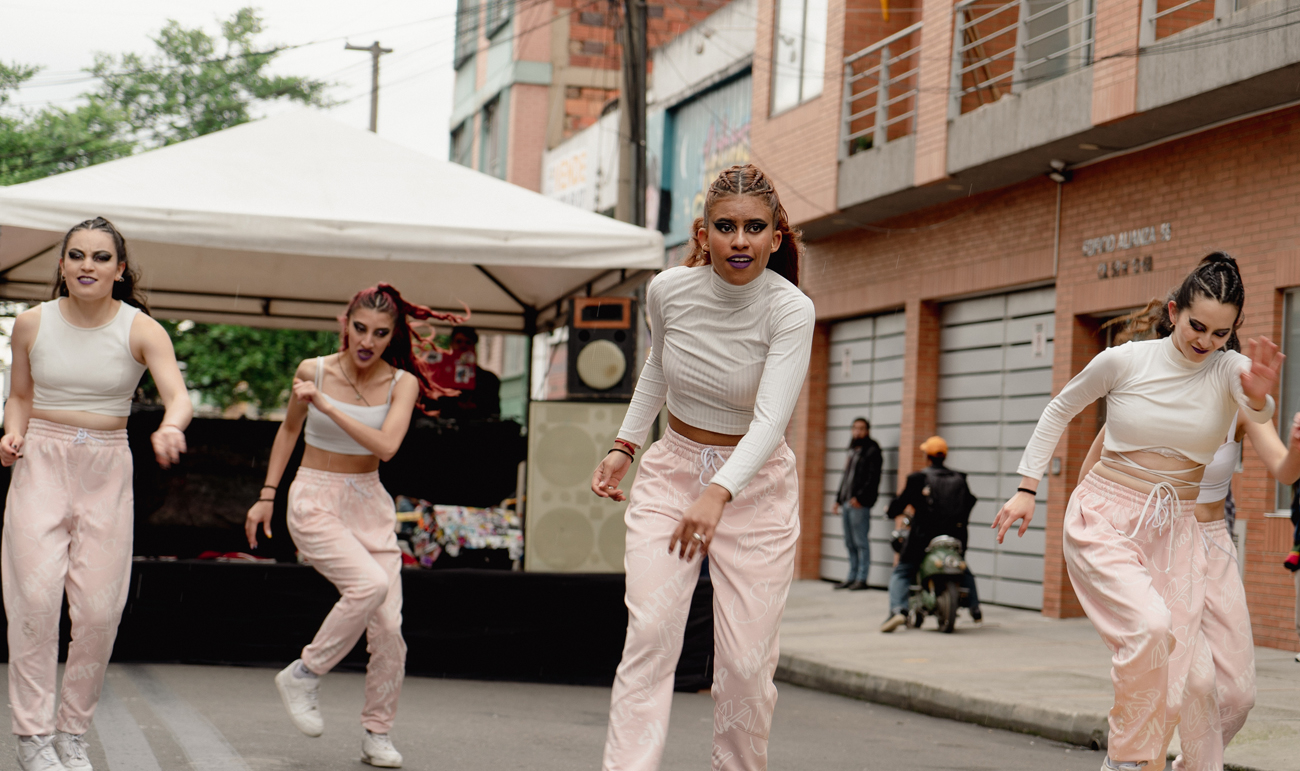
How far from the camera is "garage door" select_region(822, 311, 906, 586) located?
18016mm

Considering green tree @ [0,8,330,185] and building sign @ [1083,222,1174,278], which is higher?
green tree @ [0,8,330,185]

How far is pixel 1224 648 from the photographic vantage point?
17.0 ft

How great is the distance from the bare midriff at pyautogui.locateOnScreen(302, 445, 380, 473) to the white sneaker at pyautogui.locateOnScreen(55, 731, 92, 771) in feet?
5.61

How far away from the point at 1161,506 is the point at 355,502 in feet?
10.9

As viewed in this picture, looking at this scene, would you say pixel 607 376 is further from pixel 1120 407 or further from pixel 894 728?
pixel 1120 407

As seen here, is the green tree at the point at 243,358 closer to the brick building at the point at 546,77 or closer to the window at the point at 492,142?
the brick building at the point at 546,77

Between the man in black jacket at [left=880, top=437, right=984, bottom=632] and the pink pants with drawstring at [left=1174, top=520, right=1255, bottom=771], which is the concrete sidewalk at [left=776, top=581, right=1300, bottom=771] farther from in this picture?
the pink pants with drawstring at [left=1174, top=520, right=1255, bottom=771]

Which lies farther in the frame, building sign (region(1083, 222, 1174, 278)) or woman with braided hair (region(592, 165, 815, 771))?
building sign (region(1083, 222, 1174, 278))

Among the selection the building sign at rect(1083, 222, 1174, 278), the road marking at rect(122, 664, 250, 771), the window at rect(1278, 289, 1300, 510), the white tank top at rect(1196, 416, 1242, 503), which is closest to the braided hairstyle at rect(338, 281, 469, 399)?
the road marking at rect(122, 664, 250, 771)

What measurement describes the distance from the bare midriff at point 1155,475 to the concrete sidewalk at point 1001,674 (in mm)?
2180

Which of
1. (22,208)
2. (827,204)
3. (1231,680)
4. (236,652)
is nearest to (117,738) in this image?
(236,652)

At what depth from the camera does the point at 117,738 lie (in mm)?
6484

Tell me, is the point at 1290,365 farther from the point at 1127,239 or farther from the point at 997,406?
the point at 997,406

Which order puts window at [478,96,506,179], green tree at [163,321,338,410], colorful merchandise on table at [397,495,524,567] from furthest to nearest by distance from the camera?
window at [478,96,506,179] → green tree at [163,321,338,410] → colorful merchandise on table at [397,495,524,567]
